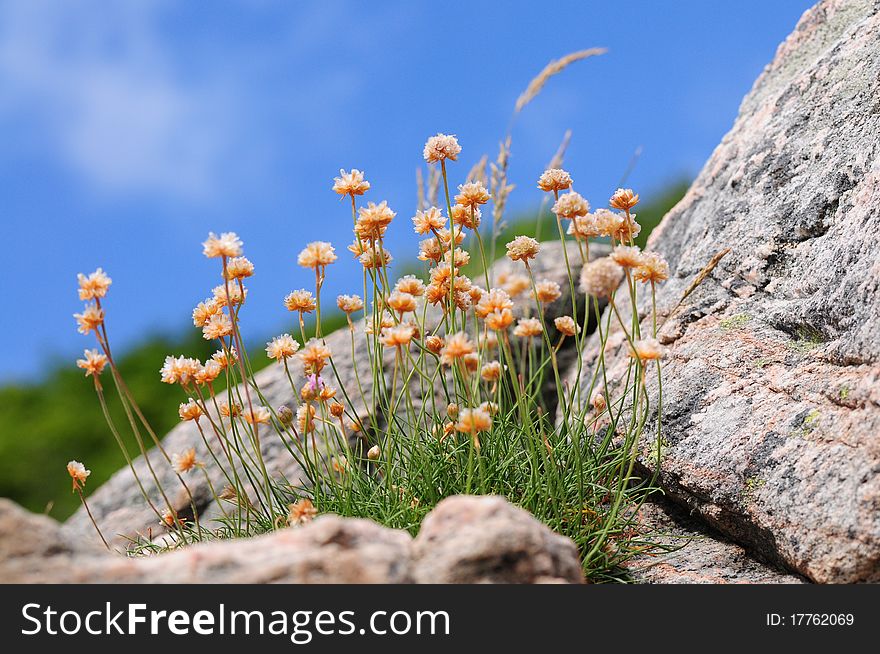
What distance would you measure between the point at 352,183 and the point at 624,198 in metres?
0.94

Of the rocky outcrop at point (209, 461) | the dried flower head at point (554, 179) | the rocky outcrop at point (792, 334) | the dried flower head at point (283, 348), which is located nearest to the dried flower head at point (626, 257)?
the dried flower head at point (554, 179)

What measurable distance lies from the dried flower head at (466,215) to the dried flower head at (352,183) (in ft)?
1.06

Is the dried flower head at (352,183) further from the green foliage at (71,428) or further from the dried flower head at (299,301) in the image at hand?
the green foliage at (71,428)

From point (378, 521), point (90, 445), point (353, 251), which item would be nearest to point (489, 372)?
point (378, 521)

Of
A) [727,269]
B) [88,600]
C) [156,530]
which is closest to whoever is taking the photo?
[88,600]

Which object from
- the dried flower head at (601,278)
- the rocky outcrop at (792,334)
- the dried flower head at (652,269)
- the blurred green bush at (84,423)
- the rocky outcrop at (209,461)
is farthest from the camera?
the blurred green bush at (84,423)

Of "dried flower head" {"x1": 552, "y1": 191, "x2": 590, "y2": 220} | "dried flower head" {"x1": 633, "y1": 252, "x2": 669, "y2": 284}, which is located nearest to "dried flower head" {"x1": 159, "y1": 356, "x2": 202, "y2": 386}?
"dried flower head" {"x1": 552, "y1": 191, "x2": 590, "y2": 220}

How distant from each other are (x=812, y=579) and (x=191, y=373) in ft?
6.88

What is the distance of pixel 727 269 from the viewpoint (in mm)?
3596

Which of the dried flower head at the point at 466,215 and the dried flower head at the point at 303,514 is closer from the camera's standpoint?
the dried flower head at the point at 303,514

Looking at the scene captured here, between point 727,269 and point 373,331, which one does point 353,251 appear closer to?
point 373,331

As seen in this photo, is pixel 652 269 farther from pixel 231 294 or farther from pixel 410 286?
pixel 231 294

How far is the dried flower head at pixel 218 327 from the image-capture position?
2.86m

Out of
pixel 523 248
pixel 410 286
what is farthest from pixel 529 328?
pixel 410 286
